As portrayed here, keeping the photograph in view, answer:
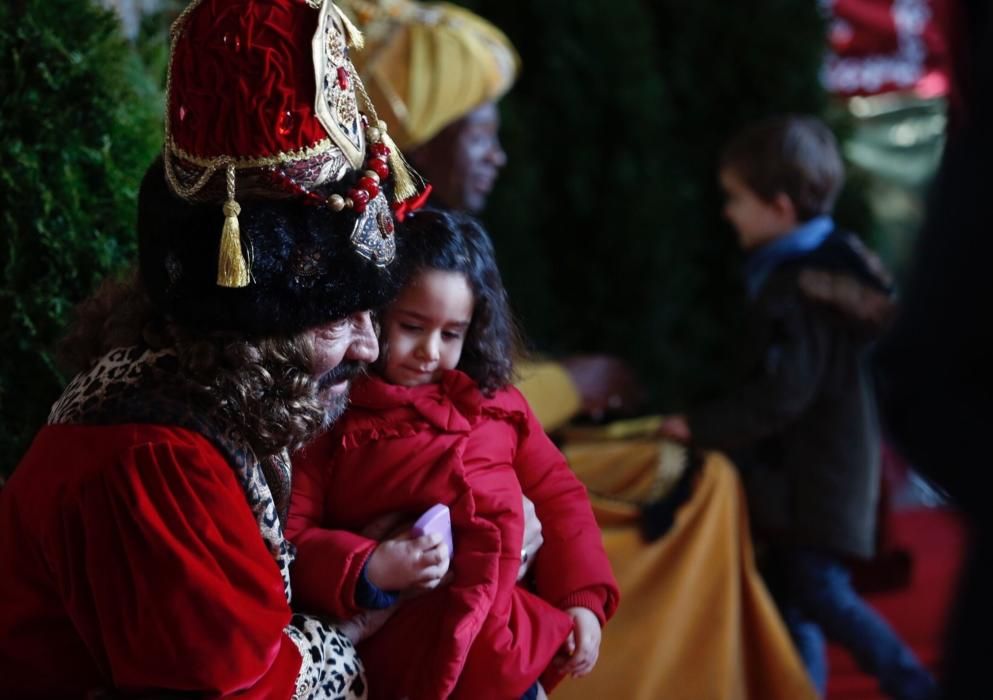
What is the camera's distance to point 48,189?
7.93 feet

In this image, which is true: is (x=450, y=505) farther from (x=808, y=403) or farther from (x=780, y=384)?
(x=808, y=403)

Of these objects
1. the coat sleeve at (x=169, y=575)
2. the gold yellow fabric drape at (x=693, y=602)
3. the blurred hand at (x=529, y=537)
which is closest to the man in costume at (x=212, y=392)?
the coat sleeve at (x=169, y=575)

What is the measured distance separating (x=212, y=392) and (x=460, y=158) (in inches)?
87.2

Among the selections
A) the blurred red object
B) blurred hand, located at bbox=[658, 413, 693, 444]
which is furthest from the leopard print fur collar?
the blurred red object

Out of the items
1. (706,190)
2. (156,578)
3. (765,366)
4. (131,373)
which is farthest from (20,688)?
(706,190)

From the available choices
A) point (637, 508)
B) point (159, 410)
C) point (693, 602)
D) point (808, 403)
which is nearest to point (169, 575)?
point (159, 410)

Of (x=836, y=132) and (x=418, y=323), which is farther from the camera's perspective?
(x=836, y=132)

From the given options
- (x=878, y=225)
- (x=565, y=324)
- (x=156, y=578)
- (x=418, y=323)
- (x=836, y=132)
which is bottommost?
(x=565, y=324)

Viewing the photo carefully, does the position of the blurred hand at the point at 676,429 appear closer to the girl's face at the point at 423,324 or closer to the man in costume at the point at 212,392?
the girl's face at the point at 423,324

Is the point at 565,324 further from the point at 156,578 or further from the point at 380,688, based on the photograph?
the point at 156,578

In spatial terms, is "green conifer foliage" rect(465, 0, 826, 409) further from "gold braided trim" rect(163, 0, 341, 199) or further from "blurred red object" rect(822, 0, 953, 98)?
"gold braided trim" rect(163, 0, 341, 199)

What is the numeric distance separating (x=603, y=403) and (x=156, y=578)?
2.38 m

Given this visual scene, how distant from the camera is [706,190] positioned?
5.32 meters

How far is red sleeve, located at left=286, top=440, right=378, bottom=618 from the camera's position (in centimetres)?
193
